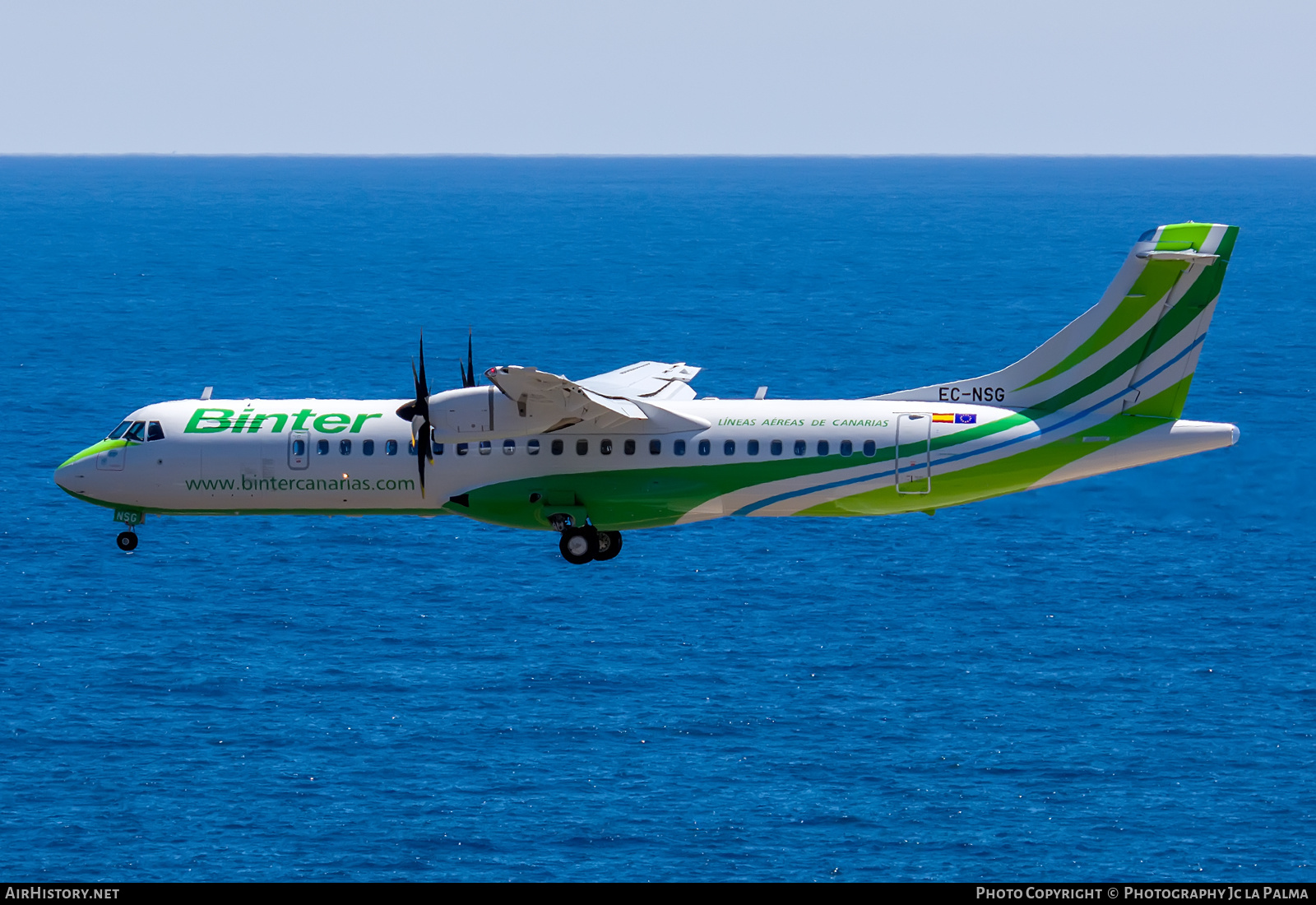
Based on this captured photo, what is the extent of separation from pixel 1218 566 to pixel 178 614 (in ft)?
206

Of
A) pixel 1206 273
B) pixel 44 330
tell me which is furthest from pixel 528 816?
pixel 44 330

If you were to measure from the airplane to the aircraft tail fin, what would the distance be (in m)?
0.06

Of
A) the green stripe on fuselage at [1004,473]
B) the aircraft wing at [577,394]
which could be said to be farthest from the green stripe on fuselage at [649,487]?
the aircraft wing at [577,394]

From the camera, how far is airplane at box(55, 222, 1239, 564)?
5688 cm

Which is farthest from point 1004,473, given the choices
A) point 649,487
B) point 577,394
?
point 577,394

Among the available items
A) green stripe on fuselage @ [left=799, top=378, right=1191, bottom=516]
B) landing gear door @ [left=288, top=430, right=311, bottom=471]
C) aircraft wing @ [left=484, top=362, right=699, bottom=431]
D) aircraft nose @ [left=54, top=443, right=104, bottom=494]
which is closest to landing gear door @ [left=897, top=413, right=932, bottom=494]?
green stripe on fuselage @ [left=799, top=378, right=1191, bottom=516]

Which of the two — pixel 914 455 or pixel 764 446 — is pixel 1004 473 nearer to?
pixel 914 455

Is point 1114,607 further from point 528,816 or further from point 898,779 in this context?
point 528,816

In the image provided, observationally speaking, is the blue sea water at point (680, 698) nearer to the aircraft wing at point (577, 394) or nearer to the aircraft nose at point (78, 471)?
the aircraft wing at point (577, 394)

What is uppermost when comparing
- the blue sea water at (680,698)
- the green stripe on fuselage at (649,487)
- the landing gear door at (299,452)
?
the landing gear door at (299,452)

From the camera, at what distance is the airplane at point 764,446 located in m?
56.9

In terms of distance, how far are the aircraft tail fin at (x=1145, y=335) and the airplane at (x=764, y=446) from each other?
0.19ft

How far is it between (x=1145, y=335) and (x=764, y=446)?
13.9 m
